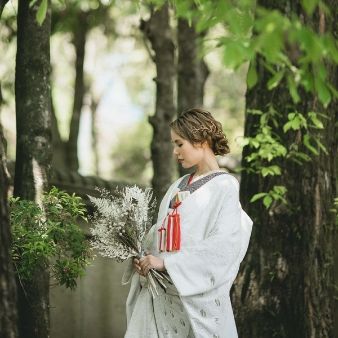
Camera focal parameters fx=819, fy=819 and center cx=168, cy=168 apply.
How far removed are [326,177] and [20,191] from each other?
2.03 m

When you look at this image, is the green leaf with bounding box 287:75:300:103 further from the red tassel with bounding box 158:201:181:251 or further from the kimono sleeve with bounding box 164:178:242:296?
the red tassel with bounding box 158:201:181:251

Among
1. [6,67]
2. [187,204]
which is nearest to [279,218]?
[187,204]

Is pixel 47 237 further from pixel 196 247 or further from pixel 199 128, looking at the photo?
pixel 199 128

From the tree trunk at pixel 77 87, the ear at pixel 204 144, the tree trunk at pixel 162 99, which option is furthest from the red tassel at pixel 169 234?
the tree trunk at pixel 77 87

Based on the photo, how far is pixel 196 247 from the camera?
4.20 meters

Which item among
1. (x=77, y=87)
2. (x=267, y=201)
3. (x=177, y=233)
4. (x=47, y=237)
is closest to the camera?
(x=177, y=233)

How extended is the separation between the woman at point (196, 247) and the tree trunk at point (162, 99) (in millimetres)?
3122

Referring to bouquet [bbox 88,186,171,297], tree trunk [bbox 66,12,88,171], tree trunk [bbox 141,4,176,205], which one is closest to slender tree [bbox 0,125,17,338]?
bouquet [bbox 88,186,171,297]

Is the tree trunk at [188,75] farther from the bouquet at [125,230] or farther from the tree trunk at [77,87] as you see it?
the bouquet at [125,230]

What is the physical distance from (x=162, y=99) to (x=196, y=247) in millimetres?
3715

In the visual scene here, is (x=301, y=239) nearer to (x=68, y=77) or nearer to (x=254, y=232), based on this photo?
(x=254, y=232)

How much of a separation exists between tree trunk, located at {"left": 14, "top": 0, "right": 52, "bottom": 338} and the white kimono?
1.05m

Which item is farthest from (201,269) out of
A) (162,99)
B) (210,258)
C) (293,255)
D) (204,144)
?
(162,99)

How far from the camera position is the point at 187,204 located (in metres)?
4.32
